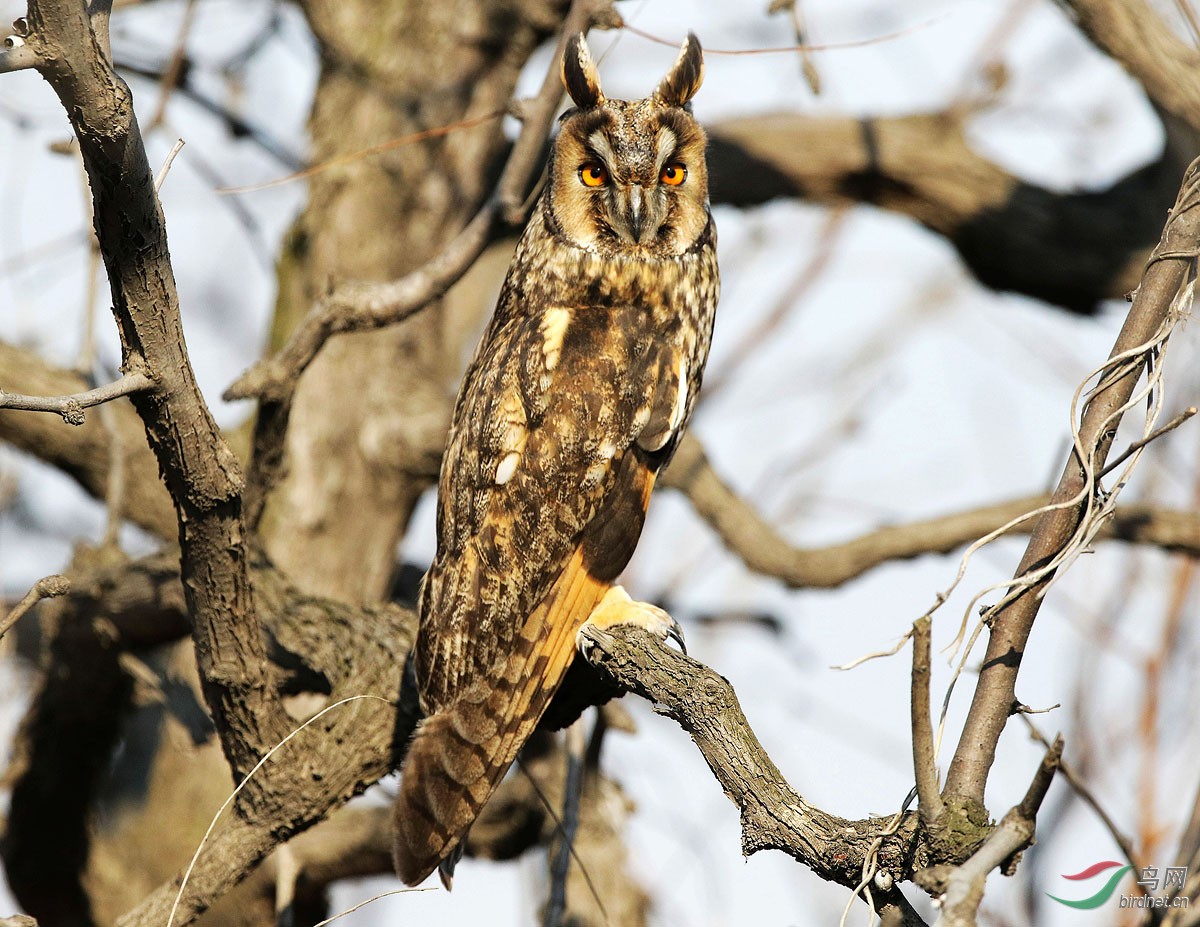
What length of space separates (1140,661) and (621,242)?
2029mm

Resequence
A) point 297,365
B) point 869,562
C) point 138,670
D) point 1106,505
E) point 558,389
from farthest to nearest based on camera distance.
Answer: point 869,562, point 138,670, point 297,365, point 558,389, point 1106,505

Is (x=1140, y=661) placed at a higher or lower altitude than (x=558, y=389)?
higher

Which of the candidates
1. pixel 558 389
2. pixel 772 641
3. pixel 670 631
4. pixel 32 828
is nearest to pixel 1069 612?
pixel 772 641

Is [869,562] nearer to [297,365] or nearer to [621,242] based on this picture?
[621,242]

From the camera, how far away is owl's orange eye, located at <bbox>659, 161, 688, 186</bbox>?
9.78ft

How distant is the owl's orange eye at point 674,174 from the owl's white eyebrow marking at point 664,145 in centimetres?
4

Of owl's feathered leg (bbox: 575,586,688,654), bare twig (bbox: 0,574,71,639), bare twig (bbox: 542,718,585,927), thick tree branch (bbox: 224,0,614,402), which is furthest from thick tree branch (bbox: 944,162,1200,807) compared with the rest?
thick tree branch (bbox: 224,0,614,402)

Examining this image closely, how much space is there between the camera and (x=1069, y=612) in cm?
409

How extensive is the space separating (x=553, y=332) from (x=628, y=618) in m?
0.72

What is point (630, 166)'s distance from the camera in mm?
2877

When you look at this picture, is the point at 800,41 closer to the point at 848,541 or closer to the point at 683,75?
the point at 683,75

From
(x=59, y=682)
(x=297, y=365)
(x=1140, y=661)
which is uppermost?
(x=1140, y=661)

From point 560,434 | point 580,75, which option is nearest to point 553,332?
point 560,434

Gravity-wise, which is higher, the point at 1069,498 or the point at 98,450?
the point at 98,450
